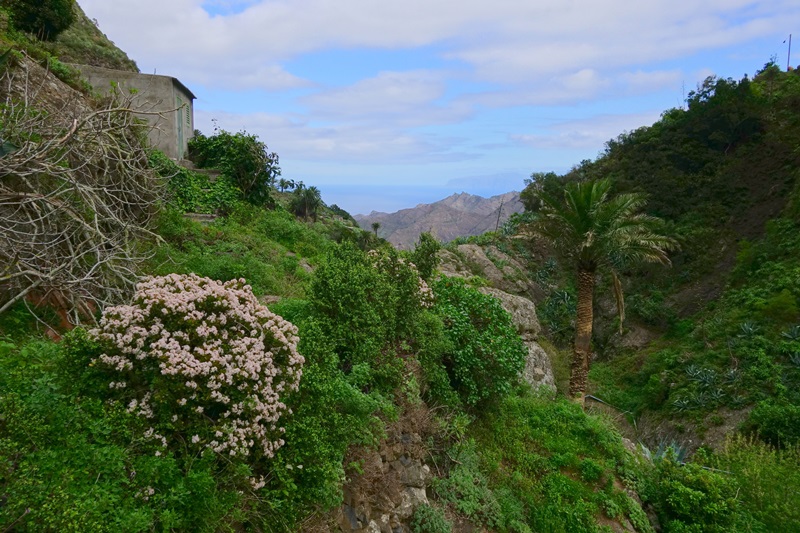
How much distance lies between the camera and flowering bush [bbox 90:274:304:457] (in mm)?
3588

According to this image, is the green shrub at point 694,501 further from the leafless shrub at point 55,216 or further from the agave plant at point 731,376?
the agave plant at point 731,376

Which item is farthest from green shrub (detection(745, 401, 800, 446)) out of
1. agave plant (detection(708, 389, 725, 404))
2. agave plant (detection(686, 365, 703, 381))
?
agave plant (detection(686, 365, 703, 381))

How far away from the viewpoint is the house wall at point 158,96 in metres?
13.4

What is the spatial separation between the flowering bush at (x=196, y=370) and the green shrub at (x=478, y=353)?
509 centimetres

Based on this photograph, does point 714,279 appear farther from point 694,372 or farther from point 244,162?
point 244,162

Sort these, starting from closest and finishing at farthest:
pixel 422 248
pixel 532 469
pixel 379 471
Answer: pixel 379 471 → pixel 532 469 → pixel 422 248

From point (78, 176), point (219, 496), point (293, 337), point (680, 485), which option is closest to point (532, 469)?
point (680, 485)

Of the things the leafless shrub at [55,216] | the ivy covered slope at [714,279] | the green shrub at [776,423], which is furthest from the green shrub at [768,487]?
the leafless shrub at [55,216]

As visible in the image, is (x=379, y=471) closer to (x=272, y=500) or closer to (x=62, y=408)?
(x=272, y=500)

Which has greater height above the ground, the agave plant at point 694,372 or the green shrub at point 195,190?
the green shrub at point 195,190

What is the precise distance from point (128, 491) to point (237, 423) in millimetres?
855

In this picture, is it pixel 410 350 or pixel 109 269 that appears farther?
pixel 410 350

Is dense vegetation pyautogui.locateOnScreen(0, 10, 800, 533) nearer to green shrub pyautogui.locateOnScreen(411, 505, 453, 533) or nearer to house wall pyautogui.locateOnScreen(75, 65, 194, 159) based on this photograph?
green shrub pyautogui.locateOnScreen(411, 505, 453, 533)

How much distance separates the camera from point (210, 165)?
597 inches
